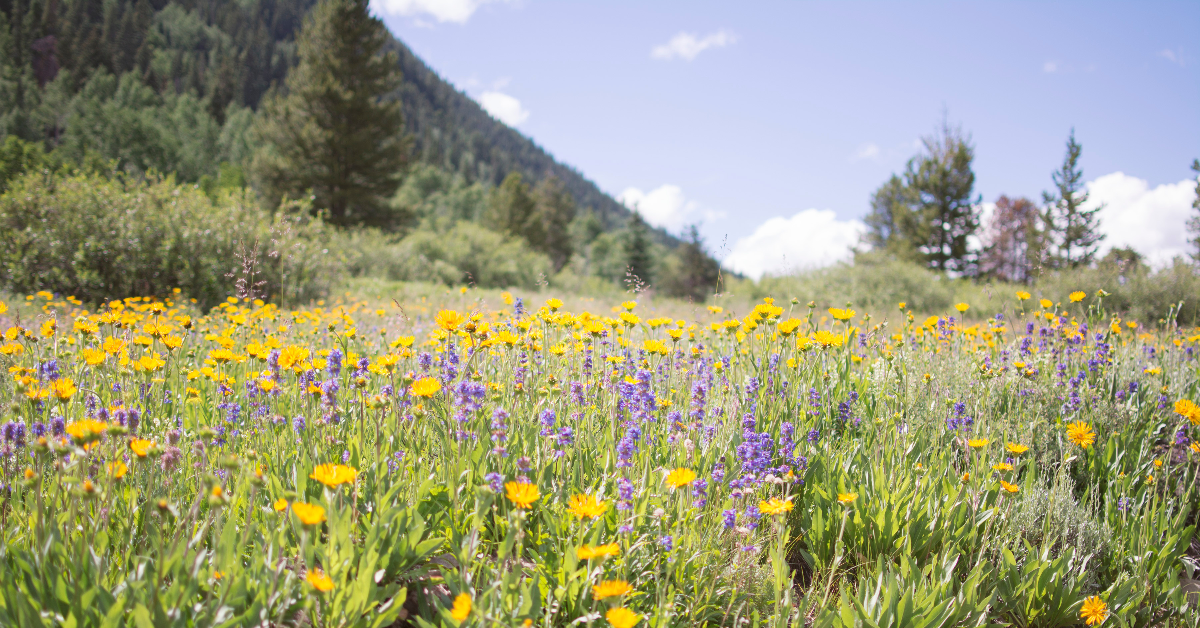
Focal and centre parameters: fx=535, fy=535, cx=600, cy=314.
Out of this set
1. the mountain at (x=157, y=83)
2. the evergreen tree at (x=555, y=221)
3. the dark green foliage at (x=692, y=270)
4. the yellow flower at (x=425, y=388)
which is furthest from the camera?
the evergreen tree at (x=555, y=221)

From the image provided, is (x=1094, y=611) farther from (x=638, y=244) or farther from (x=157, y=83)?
(x=157, y=83)

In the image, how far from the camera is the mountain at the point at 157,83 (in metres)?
45.1

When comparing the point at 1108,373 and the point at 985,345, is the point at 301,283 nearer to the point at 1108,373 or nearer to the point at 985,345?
the point at 985,345

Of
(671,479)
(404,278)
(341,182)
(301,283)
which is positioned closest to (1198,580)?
(671,479)

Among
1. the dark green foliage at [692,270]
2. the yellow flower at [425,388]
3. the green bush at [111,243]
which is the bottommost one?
the green bush at [111,243]

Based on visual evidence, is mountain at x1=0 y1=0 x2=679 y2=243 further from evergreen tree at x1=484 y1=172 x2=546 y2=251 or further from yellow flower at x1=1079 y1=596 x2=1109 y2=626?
yellow flower at x1=1079 y1=596 x2=1109 y2=626

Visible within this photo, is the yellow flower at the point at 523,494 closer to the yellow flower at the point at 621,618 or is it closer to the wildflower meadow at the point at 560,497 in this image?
the wildflower meadow at the point at 560,497

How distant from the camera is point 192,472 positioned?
215cm

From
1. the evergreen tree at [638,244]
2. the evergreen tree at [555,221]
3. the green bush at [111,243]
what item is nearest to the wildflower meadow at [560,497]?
the green bush at [111,243]

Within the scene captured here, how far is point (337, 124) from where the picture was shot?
2452cm

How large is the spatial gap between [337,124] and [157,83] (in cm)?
6545

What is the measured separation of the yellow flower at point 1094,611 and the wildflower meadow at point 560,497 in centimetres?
1

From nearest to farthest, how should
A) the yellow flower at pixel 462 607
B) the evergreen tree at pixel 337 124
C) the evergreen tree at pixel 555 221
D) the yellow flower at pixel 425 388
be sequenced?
1. the yellow flower at pixel 462 607
2. the yellow flower at pixel 425 388
3. the evergreen tree at pixel 337 124
4. the evergreen tree at pixel 555 221

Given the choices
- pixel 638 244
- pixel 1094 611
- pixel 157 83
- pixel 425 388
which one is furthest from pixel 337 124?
pixel 157 83
